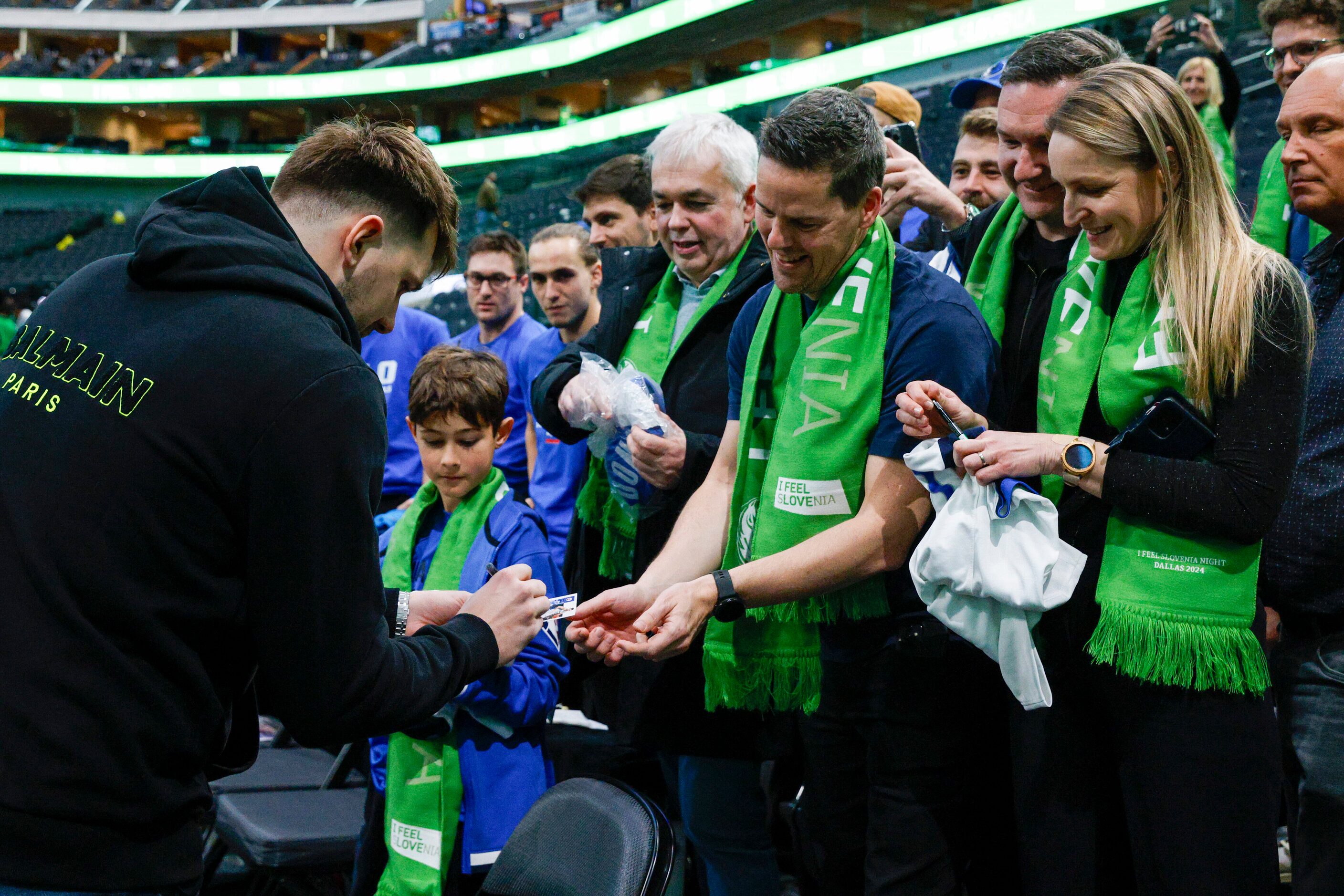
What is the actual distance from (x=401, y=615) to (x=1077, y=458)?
109 centimetres

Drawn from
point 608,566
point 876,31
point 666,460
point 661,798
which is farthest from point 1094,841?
point 876,31

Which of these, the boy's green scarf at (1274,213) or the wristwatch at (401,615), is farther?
the boy's green scarf at (1274,213)

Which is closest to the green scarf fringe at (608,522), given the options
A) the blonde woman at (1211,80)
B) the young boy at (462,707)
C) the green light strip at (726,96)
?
the young boy at (462,707)

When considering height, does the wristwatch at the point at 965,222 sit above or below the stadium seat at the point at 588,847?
above

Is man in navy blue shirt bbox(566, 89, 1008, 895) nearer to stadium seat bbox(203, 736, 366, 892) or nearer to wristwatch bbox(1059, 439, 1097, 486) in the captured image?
wristwatch bbox(1059, 439, 1097, 486)

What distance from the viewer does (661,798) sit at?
2924mm

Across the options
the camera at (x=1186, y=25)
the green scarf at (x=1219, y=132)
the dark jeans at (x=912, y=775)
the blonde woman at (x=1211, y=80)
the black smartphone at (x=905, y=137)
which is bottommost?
the dark jeans at (x=912, y=775)

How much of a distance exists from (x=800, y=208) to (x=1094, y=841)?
1103 mm

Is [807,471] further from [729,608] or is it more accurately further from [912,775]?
[912,775]

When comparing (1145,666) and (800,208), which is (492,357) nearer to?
(800,208)

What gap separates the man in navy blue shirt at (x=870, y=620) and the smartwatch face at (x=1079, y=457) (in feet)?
0.82

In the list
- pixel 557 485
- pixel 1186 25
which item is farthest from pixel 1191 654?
pixel 1186 25

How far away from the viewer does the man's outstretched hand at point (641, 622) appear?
1875mm

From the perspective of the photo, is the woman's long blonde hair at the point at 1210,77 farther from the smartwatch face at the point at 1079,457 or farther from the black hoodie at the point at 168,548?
the black hoodie at the point at 168,548
